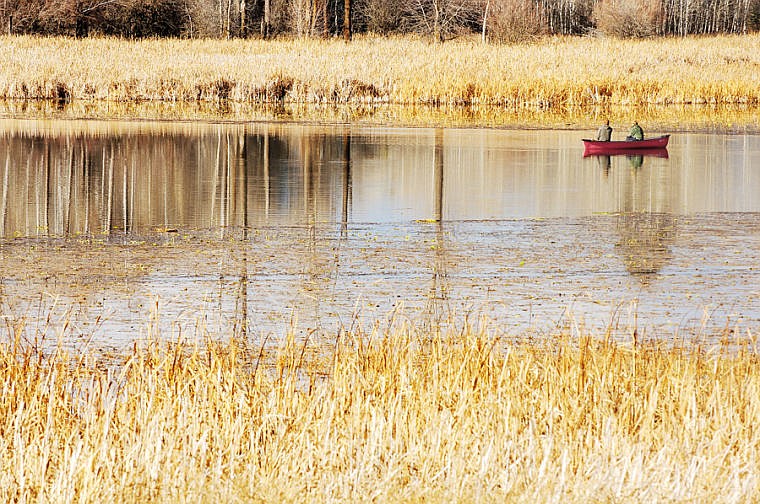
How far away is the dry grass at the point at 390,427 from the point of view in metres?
5.23

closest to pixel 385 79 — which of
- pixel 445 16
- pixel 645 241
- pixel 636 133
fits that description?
pixel 636 133

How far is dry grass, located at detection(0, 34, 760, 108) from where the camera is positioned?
111ft

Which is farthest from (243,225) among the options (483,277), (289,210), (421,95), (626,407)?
(421,95)

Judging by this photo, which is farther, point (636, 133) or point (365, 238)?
point (636, 133)

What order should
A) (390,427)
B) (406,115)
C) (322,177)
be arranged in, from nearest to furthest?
(390,427) → (322,177) → (406,115)

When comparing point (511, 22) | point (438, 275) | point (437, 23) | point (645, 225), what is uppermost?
point (511, 22)

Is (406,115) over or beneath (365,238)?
over

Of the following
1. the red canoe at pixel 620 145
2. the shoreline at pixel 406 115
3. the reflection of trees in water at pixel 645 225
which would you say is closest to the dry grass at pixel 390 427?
the reflection of trees in water at pixel 645 225

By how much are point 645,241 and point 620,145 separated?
9654mm

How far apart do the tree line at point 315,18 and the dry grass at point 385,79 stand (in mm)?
11004

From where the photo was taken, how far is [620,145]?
2162cm

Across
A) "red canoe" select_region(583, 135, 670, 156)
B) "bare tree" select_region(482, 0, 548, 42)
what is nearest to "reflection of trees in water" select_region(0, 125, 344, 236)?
"red canoe" select_region(583, 135, 670, 156)

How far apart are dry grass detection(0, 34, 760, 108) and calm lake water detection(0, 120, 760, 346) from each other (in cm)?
1155

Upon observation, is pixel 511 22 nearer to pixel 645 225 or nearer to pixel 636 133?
pixel 636 133
